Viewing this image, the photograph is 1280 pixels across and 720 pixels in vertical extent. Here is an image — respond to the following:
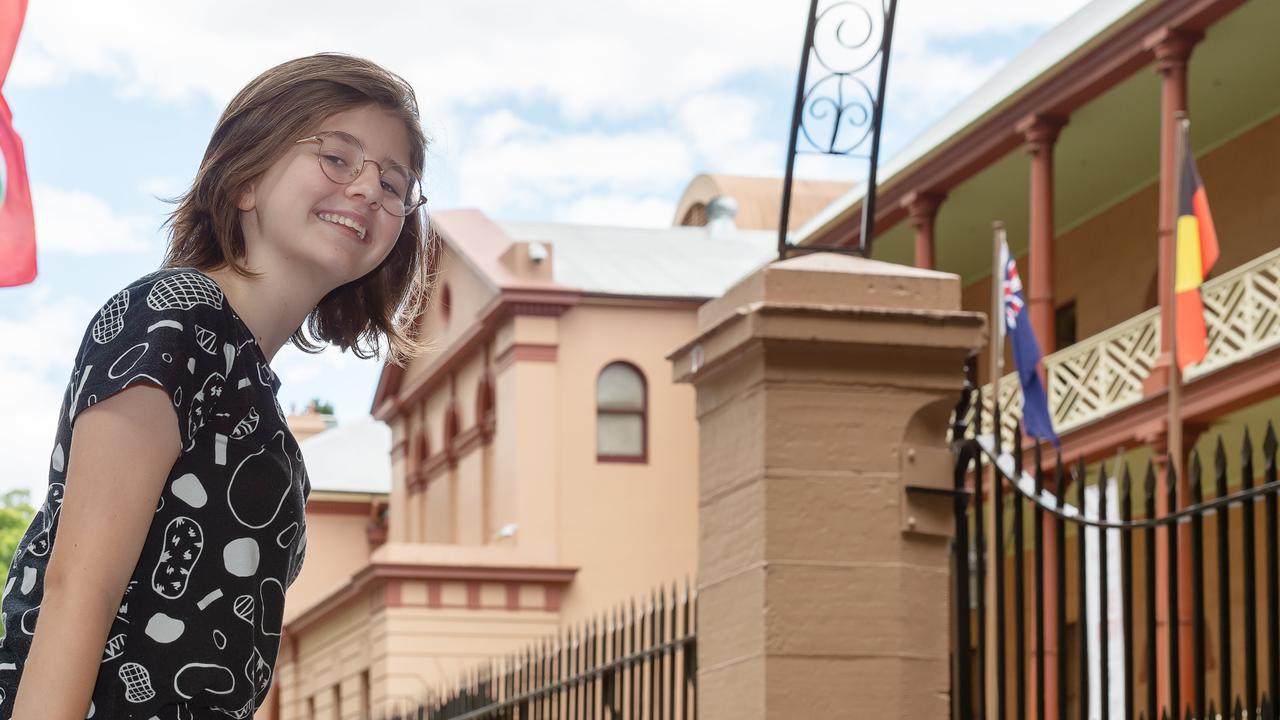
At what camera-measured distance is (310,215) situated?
96.6 inches

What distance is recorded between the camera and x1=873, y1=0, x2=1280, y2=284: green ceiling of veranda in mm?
20422

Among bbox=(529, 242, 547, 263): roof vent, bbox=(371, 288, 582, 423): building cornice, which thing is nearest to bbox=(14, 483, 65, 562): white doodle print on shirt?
bbox=(371, 288, 582, 423): building cornice

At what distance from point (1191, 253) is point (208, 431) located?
15.1m

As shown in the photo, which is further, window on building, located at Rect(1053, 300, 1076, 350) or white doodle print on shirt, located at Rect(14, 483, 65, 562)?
window on building, located at Rect(1053, 300, 1076, 350)

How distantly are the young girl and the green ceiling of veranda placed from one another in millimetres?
17884

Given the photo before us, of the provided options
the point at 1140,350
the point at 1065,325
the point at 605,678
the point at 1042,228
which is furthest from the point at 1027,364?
the point at 605,678

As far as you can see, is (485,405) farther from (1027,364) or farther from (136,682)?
→ (136,682)

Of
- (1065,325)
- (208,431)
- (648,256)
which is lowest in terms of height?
(208,431)

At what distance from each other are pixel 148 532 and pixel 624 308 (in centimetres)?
2870

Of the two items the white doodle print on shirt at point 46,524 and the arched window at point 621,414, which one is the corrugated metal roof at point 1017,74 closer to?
the arched window at point 621,414

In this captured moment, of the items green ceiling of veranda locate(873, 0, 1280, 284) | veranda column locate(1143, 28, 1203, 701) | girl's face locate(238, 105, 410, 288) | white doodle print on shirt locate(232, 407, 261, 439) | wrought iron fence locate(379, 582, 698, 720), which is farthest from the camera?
green ceiling of veranda locate(873, 0, 1280, 284)

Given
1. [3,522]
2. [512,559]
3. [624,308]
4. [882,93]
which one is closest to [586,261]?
[624,308]

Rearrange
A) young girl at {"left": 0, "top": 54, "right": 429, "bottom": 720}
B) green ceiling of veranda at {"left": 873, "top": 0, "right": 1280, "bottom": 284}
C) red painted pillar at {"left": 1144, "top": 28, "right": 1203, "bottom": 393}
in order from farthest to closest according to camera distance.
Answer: green ceiling of veranda at {"left": 873, "top": 0, "right": 1280, "bottom": 284}
red painted pillar at {"left": 1144, "top": 28, "right": 1203, "bottom": 393}
young girl at {"left": 0, "top": 54, "right": 429, "bottom": 720}

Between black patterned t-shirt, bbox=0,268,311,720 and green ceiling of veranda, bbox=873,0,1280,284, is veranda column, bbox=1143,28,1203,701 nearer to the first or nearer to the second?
green ceiling of veranda, bbox=873,0,1280,284
